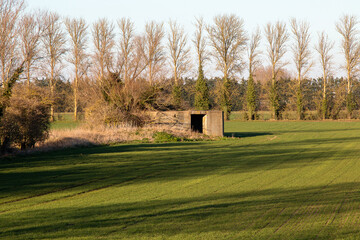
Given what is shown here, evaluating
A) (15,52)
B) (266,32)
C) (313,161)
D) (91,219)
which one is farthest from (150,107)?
(266,32)

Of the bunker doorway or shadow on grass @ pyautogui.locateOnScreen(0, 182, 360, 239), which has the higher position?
the bunker doorway

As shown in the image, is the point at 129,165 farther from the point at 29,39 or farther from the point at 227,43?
the point at 227,43

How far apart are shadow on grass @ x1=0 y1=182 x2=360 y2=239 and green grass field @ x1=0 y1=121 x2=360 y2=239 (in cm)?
1

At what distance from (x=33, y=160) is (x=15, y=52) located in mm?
7613

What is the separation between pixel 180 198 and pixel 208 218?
151 cm

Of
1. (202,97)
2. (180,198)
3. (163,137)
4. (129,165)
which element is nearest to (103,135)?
(163,137)

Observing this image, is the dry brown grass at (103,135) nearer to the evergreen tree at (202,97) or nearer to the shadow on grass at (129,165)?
the shadow on grass at (129,165)

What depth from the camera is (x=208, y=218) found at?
245 inches

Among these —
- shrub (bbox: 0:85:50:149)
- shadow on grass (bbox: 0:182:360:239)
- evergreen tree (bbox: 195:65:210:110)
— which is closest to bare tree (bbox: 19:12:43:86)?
shrub (bbox: 0:85:50:149)

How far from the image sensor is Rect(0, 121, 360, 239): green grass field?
18.5 ft

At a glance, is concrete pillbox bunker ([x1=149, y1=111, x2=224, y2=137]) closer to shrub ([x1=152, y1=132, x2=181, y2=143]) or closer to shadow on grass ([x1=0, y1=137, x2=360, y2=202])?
shrub ([x1=152, y1=132, x2=181, y2=143])

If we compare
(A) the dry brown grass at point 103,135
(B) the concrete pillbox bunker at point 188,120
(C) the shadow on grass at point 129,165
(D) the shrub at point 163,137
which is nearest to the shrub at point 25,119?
(A) the dry brown grass at point 103,135

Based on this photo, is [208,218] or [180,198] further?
[180,198]

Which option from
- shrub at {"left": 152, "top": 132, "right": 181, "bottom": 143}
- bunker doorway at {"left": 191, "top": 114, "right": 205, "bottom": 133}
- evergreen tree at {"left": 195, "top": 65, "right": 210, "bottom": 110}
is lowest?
Answer: shrub at {"left": 152, "top": 132, "right": 181, "bottom": 143}
